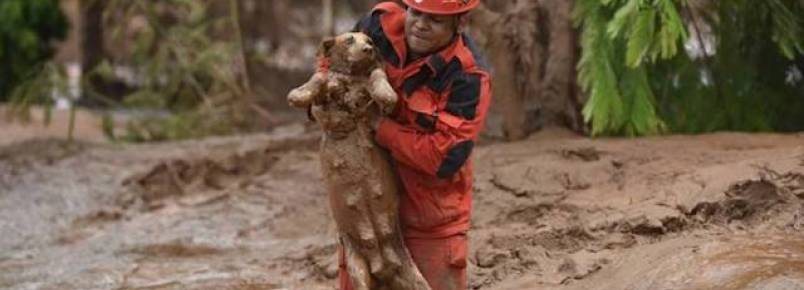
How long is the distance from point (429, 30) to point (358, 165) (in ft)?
2.07

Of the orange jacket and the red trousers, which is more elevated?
the orange jacket

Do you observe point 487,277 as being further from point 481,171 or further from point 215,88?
point 215,88

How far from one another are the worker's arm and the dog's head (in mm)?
252

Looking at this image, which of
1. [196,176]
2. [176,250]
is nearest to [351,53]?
[176,250]

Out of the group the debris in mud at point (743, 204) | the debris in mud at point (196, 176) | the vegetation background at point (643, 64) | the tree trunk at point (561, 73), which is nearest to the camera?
the debris in mud at point (743, 204)

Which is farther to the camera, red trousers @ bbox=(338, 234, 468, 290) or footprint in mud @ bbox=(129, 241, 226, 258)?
footprint in mud @ bbox=(129, 241, 226, 258)

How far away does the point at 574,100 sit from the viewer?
945 centimetres

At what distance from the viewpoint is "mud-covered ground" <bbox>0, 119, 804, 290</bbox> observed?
6309mm

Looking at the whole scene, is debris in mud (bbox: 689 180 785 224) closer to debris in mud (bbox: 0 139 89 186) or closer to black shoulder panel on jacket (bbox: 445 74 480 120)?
black shoulder panel on jacket (bbox: 445 74 480 120)

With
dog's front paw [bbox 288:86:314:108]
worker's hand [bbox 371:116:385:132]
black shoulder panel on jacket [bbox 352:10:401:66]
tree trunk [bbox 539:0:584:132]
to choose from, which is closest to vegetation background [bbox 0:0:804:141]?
tree trunk [bbox 539:0:584:132]

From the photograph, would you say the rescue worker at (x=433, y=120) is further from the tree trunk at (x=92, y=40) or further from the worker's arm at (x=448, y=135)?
the tree trunk at (x=92, y=40)

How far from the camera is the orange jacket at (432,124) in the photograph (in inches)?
205

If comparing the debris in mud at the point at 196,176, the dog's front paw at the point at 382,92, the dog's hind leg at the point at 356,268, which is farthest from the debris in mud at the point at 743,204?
the debris in mud at the point at 196,176

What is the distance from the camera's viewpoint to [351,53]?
17.3 feet
